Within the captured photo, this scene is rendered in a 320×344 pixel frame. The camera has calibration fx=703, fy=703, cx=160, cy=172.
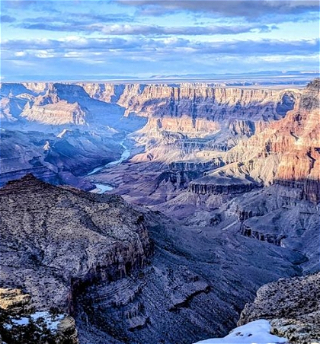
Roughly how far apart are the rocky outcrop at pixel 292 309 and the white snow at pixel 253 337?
37cm

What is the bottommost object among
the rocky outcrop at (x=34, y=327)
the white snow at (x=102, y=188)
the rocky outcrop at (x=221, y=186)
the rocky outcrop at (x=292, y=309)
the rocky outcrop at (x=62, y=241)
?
the white snow at (x=102, y=188)

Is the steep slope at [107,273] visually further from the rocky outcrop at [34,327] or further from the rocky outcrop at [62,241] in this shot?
the rocky outcrop at [34,327]

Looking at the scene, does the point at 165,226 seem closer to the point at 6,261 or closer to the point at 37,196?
the point at 37,196

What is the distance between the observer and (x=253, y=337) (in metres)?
30.2

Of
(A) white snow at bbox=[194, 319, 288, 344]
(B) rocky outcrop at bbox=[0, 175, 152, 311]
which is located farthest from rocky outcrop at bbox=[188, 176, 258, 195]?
(A) white snow at bbox=[194, 319, 288, 344]

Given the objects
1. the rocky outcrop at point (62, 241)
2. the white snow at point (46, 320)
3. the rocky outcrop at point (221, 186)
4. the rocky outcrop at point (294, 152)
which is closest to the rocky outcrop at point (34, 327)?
the white snow at point (46, 320)

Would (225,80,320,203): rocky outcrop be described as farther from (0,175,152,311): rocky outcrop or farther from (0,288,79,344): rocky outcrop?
(0,288,79,344): rocky outcrop

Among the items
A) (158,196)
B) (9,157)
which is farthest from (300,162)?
(9,157)

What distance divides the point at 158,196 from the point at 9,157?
1843 inches

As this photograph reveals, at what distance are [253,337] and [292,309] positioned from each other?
819 cm

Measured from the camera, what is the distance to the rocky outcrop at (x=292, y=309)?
2978 cm

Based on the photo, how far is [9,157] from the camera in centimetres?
Result: 18750

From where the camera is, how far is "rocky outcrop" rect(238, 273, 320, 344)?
29.8m

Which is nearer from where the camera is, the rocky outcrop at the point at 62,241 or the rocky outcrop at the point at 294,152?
the rocky outcrop at the point at 62,241
